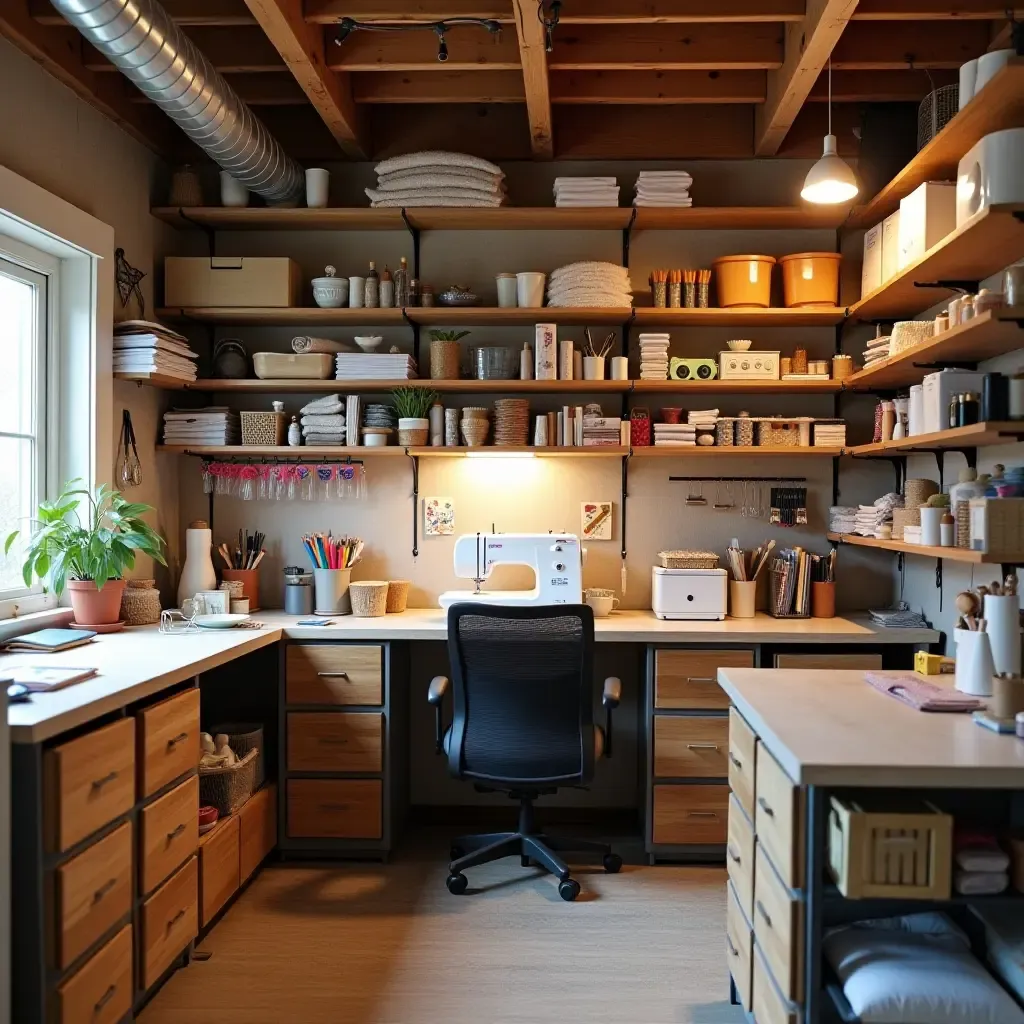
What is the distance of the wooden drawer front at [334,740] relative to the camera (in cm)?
344

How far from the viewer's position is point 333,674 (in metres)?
3.44

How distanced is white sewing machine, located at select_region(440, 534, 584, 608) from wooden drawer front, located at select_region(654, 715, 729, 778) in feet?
1.85

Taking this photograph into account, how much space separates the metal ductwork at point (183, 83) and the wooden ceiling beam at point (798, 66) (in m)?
1.87

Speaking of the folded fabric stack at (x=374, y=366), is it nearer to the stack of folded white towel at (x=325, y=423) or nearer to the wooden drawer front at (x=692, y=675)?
the stack of folded white towel at (x=325, y=423)

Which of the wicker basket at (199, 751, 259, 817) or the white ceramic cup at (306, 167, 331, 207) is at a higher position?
the white ceramic cup at (306, 167, 331, 207)

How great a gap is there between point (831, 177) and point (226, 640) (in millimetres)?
2399

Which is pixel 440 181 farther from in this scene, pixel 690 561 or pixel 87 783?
pixel 87 783

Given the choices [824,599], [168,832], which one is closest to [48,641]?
[168,832]

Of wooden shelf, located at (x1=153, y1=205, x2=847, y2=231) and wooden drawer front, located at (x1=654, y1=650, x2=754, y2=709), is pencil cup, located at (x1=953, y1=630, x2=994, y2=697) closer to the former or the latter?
wooden drawer front, located at (x1=654, y1=650, x2=754, y2=709)

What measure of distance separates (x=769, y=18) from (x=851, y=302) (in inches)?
54.5

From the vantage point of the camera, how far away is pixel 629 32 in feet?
10.8

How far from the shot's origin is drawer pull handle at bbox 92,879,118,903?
2148mm

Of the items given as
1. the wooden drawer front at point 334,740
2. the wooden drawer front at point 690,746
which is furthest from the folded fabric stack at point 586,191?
the wooden drawer front at point 334,740

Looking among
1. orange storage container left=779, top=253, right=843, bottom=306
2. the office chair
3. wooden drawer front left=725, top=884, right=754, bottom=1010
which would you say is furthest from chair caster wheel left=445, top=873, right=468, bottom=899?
orange storage container left=779, top=253, right=843, bottom=306
